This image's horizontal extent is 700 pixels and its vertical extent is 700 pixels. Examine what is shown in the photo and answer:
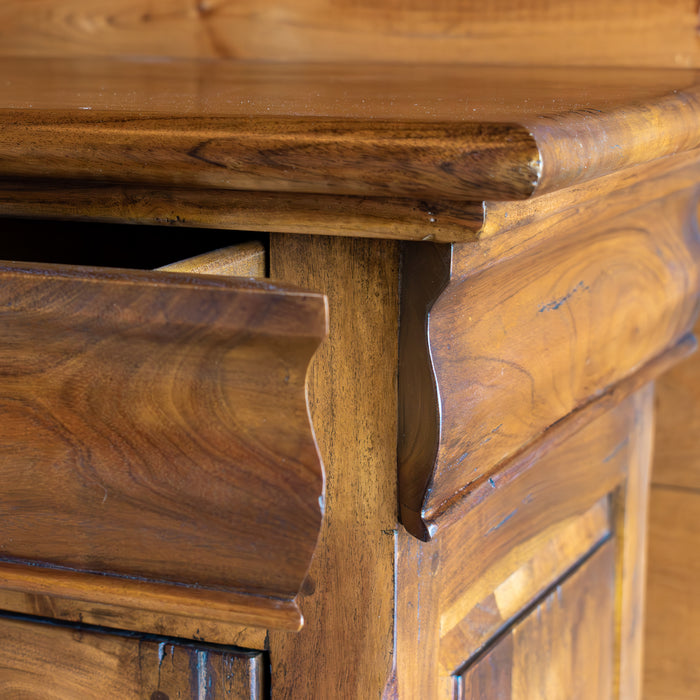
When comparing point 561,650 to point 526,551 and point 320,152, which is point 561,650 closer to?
point 526,551

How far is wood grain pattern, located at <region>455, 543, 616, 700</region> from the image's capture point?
52 centimetres

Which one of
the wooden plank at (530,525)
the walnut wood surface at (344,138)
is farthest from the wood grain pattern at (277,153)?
the wooden plank at (530,525)

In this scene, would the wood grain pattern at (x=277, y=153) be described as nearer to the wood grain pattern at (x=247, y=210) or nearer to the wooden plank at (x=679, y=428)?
the wood grain pattern at (x=247, y=210)

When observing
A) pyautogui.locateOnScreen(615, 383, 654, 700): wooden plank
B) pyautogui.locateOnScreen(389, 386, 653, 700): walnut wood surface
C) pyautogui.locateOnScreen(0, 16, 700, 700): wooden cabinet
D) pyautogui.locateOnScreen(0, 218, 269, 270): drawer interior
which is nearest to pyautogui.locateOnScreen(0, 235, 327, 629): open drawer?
pyautogui.locateOnScreen(0, 16, 700, 700): wooden cabinet

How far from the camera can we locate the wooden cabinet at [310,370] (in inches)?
12.7

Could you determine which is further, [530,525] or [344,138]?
[530,525]

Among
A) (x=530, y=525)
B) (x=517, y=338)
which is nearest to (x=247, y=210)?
(x=517, y=338)

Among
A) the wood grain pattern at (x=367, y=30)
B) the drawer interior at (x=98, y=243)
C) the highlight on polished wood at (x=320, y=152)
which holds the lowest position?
the drawer interior at (x=98, y=243)

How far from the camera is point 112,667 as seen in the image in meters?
0.45

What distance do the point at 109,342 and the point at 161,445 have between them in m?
0.04

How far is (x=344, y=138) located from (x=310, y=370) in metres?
0.13

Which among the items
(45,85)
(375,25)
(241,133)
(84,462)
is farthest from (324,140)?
(375,25)

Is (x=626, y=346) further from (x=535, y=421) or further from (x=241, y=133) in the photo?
(x=241, y=133)

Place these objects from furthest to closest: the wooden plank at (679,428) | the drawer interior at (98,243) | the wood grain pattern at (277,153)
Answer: the wooden plank at (679,428) → the drawer interior at (98,243) → the wood grain pattern at (277,153)
